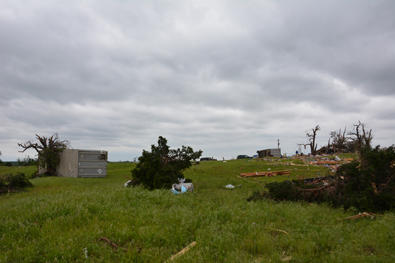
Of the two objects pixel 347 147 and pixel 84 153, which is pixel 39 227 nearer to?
pixel 84 153

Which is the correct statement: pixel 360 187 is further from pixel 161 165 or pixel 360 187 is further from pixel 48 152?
pixel 48 152

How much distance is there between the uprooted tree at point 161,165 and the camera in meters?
11.6

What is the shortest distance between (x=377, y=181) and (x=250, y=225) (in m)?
5.31

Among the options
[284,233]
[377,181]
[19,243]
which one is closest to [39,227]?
[19,243]

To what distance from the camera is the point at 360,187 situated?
8.07 meters

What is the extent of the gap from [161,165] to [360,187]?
8.43 m

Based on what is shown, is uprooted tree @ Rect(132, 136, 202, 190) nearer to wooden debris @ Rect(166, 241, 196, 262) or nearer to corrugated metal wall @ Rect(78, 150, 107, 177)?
wooden debris @ Rect(166, 241, 196, 262)

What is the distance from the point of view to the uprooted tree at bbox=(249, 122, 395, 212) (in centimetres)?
735

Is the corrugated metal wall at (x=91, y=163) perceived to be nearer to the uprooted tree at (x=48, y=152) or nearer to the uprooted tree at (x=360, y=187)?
the uprooted tree at (x=48, y=152)

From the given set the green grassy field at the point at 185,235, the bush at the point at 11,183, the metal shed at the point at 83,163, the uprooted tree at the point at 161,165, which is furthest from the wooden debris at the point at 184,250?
the metal shed at the point at 83,163

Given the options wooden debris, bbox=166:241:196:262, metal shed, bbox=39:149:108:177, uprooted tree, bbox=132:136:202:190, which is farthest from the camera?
metal shed, bbox=39:149:108:177

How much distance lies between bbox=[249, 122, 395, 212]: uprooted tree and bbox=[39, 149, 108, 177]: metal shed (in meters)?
15.3

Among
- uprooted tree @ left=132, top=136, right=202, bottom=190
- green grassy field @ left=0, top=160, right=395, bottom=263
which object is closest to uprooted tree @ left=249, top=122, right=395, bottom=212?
green grassy field @ left=0, top=160, right=395, bottom=263

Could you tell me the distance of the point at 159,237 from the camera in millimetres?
4797
